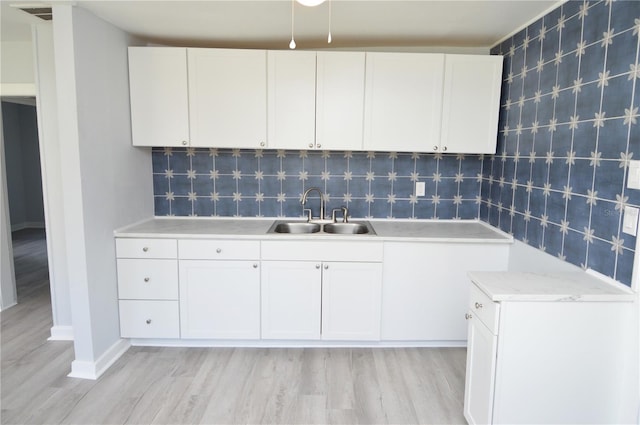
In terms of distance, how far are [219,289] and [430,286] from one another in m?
1.48

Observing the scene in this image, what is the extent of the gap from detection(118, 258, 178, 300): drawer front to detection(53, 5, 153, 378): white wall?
7 cm

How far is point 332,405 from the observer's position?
210 cm

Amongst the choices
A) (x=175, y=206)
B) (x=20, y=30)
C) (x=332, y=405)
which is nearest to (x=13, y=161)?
(x=20, y=30)

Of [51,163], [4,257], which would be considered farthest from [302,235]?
[4,257]

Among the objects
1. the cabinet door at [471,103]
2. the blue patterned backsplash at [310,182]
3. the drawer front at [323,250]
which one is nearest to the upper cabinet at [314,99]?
the cabinet door at [471,103]

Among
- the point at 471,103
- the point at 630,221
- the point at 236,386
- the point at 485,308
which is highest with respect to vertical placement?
the point at 471,103

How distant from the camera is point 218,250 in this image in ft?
8.50

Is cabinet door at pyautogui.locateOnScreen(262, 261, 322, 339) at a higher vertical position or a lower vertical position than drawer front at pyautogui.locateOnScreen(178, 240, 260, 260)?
lower

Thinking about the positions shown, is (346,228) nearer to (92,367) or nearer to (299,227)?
(299,227)

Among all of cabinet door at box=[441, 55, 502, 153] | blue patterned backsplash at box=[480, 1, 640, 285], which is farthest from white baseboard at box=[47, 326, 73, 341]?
blue patterned backsplash at box=[480, 1, 640, 285]

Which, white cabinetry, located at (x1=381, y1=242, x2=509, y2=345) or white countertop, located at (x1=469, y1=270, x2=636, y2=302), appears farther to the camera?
white cabinetry, located at (x1=381, y1=242, x2=509, y2=345)

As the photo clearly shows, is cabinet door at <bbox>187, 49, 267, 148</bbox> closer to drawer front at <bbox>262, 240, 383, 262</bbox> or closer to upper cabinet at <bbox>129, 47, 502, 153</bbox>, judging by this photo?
upper cabinet at <bbox>129, 47, 502, 153</bbox>

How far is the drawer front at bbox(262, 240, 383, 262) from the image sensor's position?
2.58 meters

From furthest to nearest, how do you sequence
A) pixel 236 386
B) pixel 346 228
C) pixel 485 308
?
1. pixel 346 228
2. pixel 236 386
3. pixel 485 308
